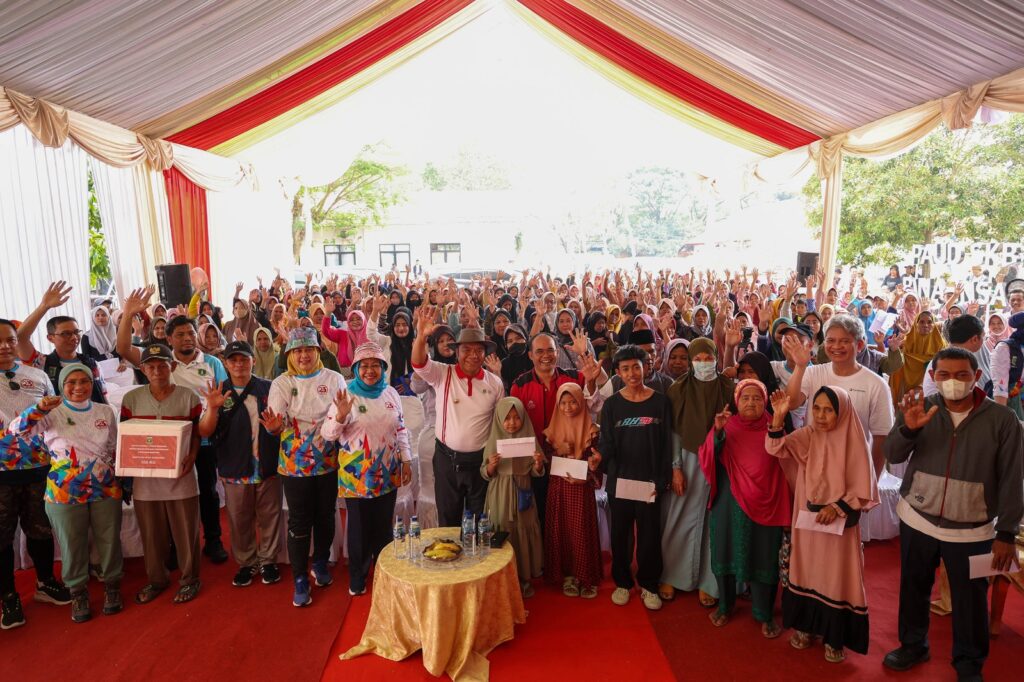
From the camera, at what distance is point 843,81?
7.14 metres

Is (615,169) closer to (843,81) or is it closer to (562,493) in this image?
(843,81)

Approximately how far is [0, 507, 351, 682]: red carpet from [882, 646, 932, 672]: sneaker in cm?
288

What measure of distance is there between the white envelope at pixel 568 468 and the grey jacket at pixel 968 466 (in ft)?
5.05

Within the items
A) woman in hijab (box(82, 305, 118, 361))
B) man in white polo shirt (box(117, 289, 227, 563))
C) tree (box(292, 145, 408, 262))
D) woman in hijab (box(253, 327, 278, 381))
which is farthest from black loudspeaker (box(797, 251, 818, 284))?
tree (box(292, 145, 408, 262))

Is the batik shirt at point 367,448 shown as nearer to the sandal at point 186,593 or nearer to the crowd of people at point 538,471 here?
the crowd of people at point 538,471

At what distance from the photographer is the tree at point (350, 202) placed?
76.7ft

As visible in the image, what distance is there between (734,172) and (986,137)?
526 cm

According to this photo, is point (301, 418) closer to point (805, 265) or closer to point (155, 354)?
point (155, 354)

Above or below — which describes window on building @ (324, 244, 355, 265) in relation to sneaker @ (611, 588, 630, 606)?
above

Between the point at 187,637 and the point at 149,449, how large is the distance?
1.07 metres

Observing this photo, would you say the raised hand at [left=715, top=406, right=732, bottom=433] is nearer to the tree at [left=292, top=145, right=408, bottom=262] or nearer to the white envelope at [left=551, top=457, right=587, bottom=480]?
the white envelope at [left=551, top=457, right=587, bottom=480]

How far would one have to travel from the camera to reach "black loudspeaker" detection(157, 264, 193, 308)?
9.12 metres

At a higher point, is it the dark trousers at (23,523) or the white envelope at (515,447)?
the white envelope at (515,447)

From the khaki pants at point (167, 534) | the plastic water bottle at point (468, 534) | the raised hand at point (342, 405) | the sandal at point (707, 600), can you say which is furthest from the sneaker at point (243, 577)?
the sandal at point (707, 600)
